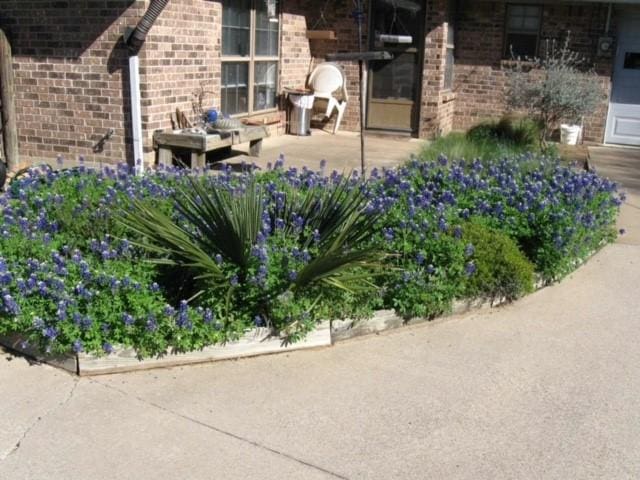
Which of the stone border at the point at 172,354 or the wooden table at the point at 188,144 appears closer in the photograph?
the stone border at the point at 172,354

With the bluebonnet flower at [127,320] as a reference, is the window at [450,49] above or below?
above

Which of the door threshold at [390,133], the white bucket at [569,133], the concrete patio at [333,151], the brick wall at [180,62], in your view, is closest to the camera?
the brick wall at [180,62]

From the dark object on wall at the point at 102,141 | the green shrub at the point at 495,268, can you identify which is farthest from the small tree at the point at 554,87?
the green shrub at the point at 495,268

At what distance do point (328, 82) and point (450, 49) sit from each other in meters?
2.51

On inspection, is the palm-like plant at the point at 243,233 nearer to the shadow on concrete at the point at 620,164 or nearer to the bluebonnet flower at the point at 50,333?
the bluebonnet flower at the point at 50,333

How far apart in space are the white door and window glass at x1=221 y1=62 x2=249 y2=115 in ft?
22.9

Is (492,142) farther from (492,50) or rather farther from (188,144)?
(188,144)

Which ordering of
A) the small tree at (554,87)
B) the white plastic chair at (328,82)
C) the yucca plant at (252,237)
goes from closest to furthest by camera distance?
the yucca plant at (252,237) → the small tree at (554,87) → the white plastic chair at (328,82)

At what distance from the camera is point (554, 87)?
12406mm

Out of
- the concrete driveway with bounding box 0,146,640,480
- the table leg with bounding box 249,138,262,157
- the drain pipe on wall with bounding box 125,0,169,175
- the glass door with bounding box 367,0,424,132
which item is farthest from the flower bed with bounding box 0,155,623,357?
the glass door with bounding box 367,0,424,132

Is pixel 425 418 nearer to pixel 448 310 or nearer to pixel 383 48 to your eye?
pixel 448 310

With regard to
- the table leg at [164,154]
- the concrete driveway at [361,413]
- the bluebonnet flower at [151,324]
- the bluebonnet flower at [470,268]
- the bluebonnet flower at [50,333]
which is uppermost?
the table leg at [164,154]

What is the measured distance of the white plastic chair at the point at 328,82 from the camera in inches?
534

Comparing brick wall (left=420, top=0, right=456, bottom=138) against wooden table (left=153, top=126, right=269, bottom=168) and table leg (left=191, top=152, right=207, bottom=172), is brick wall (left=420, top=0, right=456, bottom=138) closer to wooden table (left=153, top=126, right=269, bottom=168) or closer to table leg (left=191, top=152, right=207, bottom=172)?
wooden table (left=153, top=126, right=269, bottom=168)
